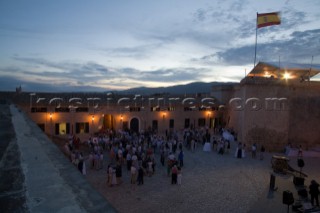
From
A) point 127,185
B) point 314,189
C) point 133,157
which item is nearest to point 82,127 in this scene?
point 133,157

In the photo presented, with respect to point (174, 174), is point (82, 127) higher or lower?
higher

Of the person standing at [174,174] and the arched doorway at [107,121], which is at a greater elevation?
the arched doorway at [107,121]

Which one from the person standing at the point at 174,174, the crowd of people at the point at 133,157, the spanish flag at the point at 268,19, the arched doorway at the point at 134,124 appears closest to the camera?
the person standing at the point at 174,174

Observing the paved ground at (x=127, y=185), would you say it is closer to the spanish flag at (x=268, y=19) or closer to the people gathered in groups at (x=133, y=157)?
the people gathered in groups at (x=133, y=157)

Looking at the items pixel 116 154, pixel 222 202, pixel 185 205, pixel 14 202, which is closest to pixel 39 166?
pixel 14 202

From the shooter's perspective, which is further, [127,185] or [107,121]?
[107,121]

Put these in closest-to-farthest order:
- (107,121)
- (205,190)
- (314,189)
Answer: (314,189) → (205,190) → (107,121)

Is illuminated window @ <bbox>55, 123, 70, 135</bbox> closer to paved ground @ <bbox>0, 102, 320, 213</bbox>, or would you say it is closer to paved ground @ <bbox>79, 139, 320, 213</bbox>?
paved ground @ <bbox>0, 102, 320, 213</bbox>

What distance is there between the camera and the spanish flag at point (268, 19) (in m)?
21.6

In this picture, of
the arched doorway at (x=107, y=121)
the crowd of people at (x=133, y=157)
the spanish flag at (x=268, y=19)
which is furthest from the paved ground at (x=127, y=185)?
the arched doorway at (x=107, y=121)

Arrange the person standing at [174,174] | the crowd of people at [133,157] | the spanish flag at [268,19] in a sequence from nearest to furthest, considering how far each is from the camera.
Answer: the person standing at [174,174], the crowd of people at [133,157], the spanish flag at [268,19]

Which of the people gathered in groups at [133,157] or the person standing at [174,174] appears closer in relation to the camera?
the person standing at [174,174]

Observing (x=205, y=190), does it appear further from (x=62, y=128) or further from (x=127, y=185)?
(x=62, y=128)

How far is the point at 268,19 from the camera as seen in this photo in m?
21.9
